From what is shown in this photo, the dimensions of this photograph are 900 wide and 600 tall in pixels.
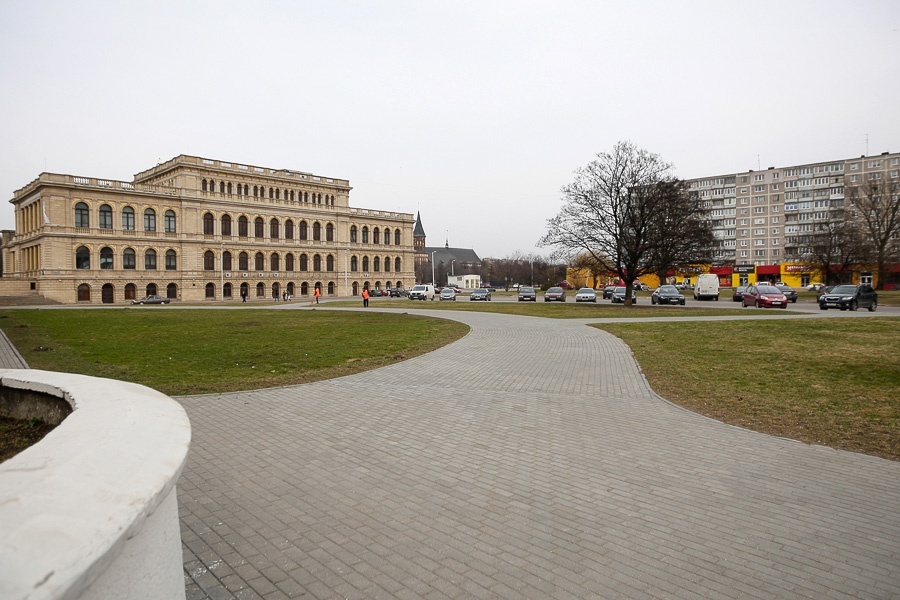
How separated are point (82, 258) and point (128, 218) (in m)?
7.52

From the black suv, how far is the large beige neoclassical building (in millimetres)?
67862

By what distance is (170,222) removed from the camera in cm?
7075

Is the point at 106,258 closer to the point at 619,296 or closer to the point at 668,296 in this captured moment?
the point at 619,296

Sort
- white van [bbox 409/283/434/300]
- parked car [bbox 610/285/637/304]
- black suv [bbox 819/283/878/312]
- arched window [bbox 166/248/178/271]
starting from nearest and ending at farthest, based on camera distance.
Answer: black suv [bbox 819/283/878/312], parked car [bbox 610/285/637/304], white van [bbox 409/283/434/300], arched window [bbox 166/248/178/271]

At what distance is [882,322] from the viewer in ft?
74.5

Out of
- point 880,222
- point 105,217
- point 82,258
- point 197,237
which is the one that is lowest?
point 82,258

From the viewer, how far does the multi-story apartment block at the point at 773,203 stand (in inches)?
3821

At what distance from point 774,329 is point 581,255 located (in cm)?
2879

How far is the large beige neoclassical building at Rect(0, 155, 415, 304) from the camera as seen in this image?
61469 millimetres

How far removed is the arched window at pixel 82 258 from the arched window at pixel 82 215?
2.98 meters

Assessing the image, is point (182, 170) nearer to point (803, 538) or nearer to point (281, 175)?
point (281, 175)

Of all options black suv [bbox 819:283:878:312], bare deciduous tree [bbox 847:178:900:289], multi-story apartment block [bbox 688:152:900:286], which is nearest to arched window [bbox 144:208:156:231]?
black suv [bbox 819:283:878:312]

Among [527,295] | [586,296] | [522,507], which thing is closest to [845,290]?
[586,296]

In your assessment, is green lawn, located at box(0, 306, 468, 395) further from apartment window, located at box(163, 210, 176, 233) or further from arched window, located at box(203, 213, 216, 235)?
arched window, located at box(203, 213, 216, 235)
